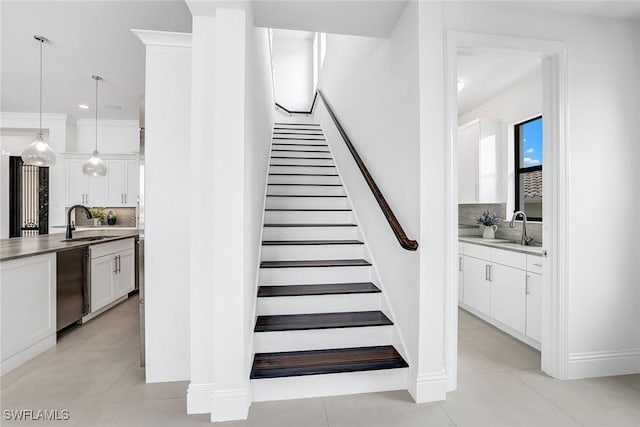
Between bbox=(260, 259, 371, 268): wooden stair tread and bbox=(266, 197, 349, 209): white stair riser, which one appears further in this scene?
bbox=(266, 197, 349, 209): white stair riser

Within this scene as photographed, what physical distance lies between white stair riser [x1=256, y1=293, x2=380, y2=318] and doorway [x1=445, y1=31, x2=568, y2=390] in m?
0.67

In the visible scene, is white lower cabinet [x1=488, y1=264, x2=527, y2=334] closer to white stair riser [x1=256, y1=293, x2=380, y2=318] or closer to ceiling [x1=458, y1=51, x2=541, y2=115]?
white stair riser [x1=256, y1=293, x2=380, y2=318]

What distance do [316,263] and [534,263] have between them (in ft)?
6.33

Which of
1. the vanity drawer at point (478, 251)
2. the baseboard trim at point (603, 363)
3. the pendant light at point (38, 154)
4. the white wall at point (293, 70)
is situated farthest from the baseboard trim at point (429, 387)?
the white wall at point (293, 70)

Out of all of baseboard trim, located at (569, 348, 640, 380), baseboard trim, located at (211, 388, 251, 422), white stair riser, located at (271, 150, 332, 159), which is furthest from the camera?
white stair riser, located at (271, 150, 332, 159)

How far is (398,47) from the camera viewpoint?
7.39 feet

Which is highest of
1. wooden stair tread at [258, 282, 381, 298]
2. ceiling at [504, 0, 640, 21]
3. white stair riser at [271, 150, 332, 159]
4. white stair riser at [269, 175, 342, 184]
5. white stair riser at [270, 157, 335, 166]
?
ceiling at [504, 0, 640, 21]

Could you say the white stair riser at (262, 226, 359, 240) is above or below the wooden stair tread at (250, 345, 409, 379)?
above

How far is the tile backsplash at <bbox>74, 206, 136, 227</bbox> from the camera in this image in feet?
19.4

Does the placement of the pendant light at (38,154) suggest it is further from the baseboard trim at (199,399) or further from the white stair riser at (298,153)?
the baseboard trim at (199,399)

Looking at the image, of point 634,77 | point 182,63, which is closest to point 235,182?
point 182,63

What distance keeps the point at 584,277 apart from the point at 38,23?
16.8 feet

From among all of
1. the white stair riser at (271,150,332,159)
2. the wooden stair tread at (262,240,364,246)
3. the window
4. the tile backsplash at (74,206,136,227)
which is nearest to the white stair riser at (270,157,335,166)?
the white stair riser at (271,150,332,159)

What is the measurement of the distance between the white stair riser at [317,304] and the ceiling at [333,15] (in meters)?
2.06
